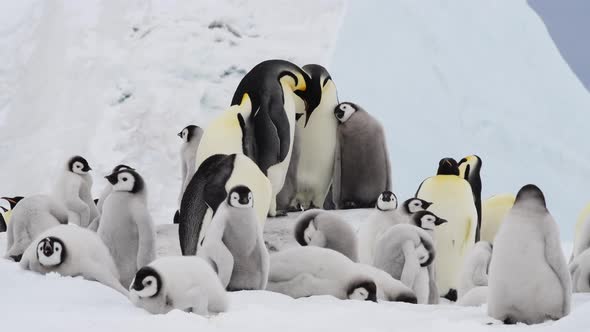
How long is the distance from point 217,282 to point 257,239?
554 mm

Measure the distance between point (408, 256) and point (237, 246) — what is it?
913mm

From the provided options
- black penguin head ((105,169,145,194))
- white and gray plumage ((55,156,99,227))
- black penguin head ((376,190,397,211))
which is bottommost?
white and gray plumage ((55,156,99,227))

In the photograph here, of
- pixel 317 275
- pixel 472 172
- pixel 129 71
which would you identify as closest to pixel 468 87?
pixel 129 71

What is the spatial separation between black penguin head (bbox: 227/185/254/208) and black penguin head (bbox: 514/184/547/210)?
104 cm

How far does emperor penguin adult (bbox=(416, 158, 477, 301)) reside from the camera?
15.5 feet

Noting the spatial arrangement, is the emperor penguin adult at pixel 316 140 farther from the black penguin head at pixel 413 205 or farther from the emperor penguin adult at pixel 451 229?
the black penguin head at pixel 413 205

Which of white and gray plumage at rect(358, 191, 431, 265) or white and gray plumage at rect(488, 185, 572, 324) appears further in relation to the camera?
white and gray plumage at rect(358, 191, 431, 265)

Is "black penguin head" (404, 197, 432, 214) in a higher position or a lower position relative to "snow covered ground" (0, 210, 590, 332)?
higher

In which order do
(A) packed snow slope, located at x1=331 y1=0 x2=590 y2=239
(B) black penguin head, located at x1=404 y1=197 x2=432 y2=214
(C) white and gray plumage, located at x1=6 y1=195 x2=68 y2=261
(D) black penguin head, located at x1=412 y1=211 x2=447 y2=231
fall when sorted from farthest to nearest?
(A) packed snow slope, located at x1=331 y1=0 x2=590 y2=239, (B) black penguin head, located at x1=404 y1=197 x2=432 y2=214, (D) black penguin head, located at x1=412 y1=211 x2=447 y2=231, (C) white and gray plumage, located at x1=6 y1=195 x2=68 y2=261

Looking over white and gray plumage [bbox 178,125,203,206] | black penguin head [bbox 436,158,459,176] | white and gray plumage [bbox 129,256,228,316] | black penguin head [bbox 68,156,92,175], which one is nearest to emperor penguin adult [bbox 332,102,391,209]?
black penguin head [bbox 436,158,459,176]

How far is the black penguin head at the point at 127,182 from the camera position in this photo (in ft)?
12.3

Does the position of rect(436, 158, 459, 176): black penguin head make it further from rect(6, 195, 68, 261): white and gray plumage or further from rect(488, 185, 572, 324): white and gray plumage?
rect(488, 185, 572, 324): white and gray plumage

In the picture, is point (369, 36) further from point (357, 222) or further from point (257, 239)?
point (257, 239)

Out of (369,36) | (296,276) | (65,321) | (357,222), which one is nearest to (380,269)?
(296,276)
